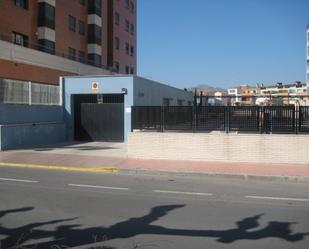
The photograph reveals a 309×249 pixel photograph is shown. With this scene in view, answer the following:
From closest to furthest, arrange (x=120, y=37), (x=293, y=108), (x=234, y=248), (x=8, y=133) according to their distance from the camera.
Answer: (x=234, y=248) < (x=293, y=108) < (x=8, y=133) < (x=120, y=37)

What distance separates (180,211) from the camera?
8602mm

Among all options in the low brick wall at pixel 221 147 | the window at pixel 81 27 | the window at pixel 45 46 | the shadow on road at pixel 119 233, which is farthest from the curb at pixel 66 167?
the window at pixel 81 27

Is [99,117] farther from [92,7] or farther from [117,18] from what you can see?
[117,18]

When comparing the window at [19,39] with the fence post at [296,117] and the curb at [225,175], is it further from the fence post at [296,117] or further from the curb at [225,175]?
the fence post at [296,117]

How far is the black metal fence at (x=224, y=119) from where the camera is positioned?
15883mm

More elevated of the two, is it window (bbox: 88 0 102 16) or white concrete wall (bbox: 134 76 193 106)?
window (bbox: 88 0 102 16)

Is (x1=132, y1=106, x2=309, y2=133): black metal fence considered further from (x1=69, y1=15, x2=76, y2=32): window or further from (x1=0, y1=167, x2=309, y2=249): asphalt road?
(x1=69, y1=15, x2=76, y2=32): window

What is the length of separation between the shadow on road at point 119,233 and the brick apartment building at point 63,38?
2429 centimetres

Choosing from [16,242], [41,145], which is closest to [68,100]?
[41,145]

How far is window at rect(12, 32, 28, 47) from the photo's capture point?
3578 cm

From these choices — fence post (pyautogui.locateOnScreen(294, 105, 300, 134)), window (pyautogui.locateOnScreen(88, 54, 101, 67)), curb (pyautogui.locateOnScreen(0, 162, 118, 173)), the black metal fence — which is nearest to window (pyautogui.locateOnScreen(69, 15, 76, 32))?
window (pyautogui.locateOnScreen(88, 54, 101, 67))

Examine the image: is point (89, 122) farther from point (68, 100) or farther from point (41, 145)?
point (41, 145)

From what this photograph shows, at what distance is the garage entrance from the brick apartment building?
678cm

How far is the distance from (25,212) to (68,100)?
61.2ft
